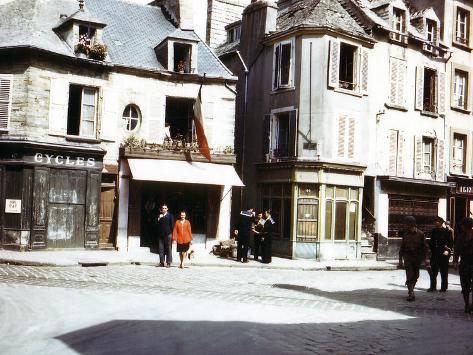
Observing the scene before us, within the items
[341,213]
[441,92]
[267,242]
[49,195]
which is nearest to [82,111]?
[49,195]

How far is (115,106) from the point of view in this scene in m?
20.2

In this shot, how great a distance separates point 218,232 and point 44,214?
662 centimetres

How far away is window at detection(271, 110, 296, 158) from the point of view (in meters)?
22.3

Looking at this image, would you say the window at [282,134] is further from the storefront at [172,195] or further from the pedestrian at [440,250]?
the pedestrian at [440,250]

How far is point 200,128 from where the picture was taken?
20.4 m

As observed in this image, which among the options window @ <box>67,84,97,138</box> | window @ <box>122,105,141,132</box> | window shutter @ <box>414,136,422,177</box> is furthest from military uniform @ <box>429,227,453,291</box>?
window @ <box>67,84,97,138</box>

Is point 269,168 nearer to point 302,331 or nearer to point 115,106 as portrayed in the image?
point 115,106

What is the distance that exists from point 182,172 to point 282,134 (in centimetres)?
520

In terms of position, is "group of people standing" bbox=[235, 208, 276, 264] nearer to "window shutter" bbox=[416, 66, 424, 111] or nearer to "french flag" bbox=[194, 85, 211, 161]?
"french flag" bbox=[194, 85, 211, 161]

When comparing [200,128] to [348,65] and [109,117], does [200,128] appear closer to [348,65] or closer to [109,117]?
[109,117]

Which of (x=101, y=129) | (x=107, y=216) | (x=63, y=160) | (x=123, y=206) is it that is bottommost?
(x=107, y=216)

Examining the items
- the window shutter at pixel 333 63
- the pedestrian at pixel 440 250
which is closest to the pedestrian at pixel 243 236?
the pedestrian at pixel 440 250

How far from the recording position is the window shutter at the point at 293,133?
22.0 m

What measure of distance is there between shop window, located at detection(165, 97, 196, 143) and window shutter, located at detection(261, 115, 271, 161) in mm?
3423
